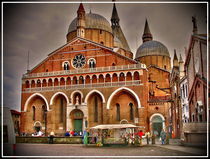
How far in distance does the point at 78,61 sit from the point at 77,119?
8764 mm

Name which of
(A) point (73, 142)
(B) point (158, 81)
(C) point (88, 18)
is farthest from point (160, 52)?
(A) point (73, 142)

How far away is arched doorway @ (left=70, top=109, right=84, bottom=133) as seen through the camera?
128 ft

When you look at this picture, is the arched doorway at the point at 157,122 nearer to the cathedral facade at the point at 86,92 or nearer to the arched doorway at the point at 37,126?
the cathedral facade at the point at 86,92

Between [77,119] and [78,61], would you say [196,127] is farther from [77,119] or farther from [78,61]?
Result: [78,61]

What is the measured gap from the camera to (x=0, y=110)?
12.2 m

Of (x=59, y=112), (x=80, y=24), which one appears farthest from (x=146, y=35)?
(x=59, y=112)

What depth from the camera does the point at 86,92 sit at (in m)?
38.4

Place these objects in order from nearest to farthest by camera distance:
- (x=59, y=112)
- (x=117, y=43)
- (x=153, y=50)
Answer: (x=59, y=112) < (x=153, y=50) < (x=117, y=43)

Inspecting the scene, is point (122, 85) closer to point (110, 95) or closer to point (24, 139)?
point (110, 95)

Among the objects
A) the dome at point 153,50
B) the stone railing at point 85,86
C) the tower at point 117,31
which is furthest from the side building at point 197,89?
the tower at point 117,31

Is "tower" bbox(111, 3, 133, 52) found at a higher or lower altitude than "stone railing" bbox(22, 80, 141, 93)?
higher

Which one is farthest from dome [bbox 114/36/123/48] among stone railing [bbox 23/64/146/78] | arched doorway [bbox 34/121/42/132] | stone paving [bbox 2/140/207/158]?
stone paving [bbox 2/140/207/158]

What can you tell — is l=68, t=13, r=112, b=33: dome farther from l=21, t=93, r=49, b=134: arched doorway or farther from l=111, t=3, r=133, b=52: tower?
l=21, t=93, r=49, b=134: arched doorway

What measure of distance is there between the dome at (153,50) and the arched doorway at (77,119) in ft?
72.7
